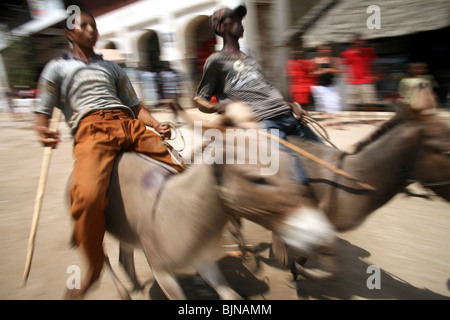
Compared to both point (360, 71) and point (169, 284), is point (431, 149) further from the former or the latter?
point (360, 71)

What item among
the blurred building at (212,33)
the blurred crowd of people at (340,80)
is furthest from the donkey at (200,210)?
the blurred crowd of people at (340,80)

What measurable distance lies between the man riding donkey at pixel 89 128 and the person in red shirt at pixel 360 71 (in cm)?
673

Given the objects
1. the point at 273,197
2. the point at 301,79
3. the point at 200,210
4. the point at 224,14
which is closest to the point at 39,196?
the point at 200,210

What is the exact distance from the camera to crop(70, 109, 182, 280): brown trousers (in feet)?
6.44

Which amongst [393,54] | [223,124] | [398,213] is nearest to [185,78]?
[393,54]

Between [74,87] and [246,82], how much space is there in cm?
146

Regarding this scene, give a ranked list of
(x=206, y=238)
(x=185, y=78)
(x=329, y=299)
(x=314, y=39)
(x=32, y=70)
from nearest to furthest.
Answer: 1. (x=206, y=238)
2. (x=329, y=299)
3. (x=314, y=39)
4. (x=185, y=78)
5. (x=32, y=70)

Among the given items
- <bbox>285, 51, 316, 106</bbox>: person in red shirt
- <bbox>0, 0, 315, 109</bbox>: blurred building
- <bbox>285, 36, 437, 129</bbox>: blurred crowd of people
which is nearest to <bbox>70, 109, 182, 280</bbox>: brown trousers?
<bbox>0, 0, 315, 109</bbox>: blurred building

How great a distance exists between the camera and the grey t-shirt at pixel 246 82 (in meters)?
2.51

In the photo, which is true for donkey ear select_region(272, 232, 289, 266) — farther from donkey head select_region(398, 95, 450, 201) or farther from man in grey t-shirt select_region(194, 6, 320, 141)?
donkey head select_region(398, 95, 450, 201)

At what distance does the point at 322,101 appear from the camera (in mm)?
7980

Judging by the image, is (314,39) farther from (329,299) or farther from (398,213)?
(329,299)

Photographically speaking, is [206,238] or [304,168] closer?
[206,238]
